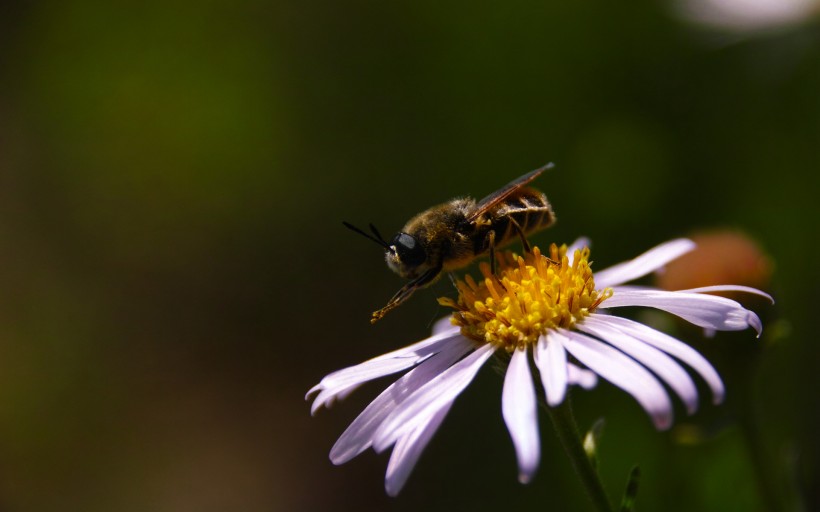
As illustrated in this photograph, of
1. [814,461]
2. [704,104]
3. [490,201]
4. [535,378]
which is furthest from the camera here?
[704,104]

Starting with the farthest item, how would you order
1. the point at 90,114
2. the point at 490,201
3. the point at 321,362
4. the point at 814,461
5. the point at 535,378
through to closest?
the point at 90,114, the point at 321,362, the point at 814,461, the point at 490,201, the point at 535,378

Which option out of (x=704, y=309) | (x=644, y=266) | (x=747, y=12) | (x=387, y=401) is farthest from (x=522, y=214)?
(x=747, y=12)

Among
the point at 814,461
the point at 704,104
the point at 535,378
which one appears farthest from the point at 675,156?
the point at 535,378

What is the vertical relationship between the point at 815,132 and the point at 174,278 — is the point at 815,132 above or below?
below

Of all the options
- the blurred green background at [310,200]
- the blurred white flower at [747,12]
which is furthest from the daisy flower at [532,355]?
the blurred white flower at [747,12]

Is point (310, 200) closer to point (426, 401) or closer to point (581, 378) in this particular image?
point (426, 401)

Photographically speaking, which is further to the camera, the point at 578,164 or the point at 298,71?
the point at 298,71

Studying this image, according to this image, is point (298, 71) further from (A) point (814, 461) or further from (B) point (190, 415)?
(A) point (814, 461)
